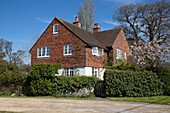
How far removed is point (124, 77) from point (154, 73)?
3632mm

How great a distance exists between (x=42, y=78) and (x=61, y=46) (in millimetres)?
9148

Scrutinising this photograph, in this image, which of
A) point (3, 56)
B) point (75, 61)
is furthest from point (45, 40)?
point (3, 56)

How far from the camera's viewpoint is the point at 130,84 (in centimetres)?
1580

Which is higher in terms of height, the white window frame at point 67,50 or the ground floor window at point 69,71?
the white window frame at point 67,50

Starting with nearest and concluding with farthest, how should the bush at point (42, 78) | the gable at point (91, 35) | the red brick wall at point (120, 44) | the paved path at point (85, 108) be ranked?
the paved path at point (85, 108) < the bush at point (42, 78) < the gable at point (91, 35) < the red brick wall at point (120, 44)

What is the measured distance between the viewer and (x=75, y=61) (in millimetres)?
22844

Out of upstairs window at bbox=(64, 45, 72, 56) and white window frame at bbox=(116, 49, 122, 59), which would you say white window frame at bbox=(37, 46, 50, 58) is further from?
white window frame at bbox=(116, 49, 122, 59)

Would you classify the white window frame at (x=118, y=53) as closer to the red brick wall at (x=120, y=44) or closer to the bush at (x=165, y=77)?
the red brick wall at (x=120, y=44)

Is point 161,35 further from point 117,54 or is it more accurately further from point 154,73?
point 154,73

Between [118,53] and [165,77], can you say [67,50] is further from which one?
[165,77]

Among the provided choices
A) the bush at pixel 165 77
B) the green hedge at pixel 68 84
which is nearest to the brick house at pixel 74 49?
the green hedge at pixel 68 84

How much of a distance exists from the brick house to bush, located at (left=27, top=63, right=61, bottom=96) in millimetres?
6441

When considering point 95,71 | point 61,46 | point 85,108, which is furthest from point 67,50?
point 85,108

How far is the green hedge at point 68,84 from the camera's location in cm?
1619
